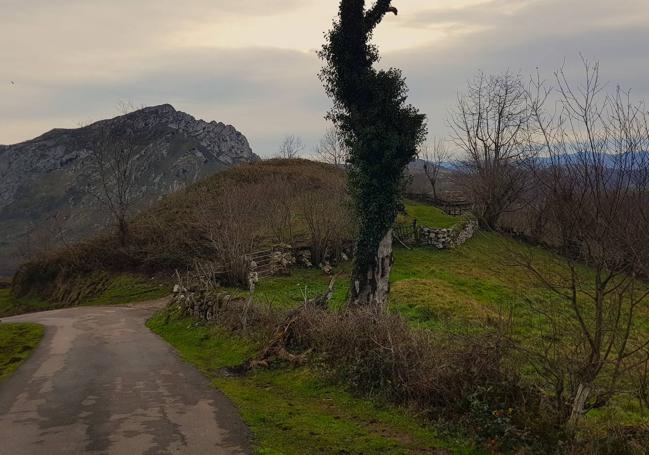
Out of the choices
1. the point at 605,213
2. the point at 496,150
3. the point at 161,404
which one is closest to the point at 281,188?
the point at 496,150

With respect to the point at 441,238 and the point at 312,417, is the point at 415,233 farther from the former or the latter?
the point at 312,417

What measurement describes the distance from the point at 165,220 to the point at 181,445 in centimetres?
3834

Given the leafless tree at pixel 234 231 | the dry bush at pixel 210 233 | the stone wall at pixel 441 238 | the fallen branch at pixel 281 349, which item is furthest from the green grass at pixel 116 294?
the fallen branch at pixel 281 349

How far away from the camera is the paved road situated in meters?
9.07

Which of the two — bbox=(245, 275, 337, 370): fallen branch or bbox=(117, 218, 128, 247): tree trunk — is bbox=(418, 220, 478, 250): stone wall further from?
bbox=(117, 218, 128, 247): tree trunk

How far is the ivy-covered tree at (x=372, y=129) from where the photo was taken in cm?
1800

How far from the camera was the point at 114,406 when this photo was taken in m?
11.2

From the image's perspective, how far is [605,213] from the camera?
301 inches

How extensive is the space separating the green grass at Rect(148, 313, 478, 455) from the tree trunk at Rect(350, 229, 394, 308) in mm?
4469

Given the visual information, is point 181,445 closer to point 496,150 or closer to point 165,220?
point 165,220

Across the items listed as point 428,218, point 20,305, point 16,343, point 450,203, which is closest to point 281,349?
point 16,343

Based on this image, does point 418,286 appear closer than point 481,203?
Yes

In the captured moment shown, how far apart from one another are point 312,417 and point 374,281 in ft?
27.4

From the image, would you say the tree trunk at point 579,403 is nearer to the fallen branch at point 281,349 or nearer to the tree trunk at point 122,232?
the fallen branch at point 281,349
